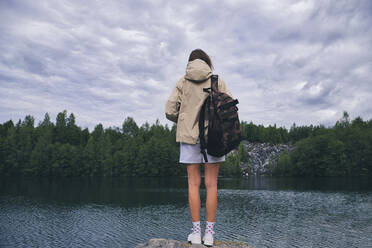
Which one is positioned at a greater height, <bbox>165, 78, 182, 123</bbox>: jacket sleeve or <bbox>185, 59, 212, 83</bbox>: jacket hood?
<bbox>185, 59, 212, 83</bbox>: jacket hood

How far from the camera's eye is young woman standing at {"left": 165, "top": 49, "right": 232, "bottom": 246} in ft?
16.2

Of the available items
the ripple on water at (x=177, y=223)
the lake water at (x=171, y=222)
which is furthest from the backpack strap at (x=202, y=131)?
the lake water at (x=171, y=222)

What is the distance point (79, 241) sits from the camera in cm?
2378

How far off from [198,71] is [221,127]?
1.03 metres

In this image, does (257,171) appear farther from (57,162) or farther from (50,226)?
(50,226)

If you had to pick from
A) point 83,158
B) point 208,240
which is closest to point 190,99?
point 208,240

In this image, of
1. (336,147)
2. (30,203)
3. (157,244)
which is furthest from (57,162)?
(157,244)

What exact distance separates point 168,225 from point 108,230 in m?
5.54

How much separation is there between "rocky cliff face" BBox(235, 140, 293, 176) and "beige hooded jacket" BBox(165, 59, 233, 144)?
13469 cm

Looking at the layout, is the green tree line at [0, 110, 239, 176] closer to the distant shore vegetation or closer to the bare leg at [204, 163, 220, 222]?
the distant shore vegetation

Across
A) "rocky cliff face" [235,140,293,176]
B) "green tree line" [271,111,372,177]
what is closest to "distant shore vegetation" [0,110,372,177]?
"green tree line" [271,111,372,177]

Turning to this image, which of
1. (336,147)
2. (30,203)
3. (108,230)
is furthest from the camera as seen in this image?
(336,147)

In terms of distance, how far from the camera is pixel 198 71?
16.4ft

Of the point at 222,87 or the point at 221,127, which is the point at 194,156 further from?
the point at 222,87
